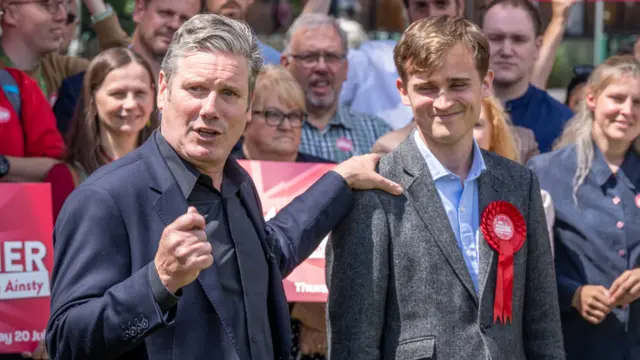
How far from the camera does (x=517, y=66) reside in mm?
6387

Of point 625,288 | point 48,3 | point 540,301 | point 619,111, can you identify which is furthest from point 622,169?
point 48,3

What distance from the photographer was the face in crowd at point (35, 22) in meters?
5.93

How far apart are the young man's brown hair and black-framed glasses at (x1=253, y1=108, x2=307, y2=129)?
5.19ft

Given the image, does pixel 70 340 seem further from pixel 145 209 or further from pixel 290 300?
pixel 290 300

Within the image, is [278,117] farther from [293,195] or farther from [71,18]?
[71,18]

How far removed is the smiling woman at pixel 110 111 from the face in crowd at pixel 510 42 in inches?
87.1

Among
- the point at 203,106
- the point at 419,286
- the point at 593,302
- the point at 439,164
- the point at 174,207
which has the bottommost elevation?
the point at 593,302

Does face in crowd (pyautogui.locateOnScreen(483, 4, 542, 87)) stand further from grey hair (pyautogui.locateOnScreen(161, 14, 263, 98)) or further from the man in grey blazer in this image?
grey hair (pyautogui.locateOnScreen(161, 14, 263, 98))

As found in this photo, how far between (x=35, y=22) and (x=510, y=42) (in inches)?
108

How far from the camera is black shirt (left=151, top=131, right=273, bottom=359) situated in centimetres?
319

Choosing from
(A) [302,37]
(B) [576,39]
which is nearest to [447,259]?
(A) [302,37]

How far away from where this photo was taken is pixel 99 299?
2.95 meters

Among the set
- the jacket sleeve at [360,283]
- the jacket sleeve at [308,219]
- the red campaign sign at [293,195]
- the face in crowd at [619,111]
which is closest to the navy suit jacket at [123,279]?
the jacket sleeve at [308,219]

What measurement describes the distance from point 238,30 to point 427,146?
0.94 m
